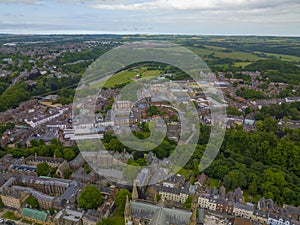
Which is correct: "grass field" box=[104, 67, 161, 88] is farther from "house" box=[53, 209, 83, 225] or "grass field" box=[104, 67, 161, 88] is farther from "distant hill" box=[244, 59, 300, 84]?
"house" box=[53, 209, 83, 225]

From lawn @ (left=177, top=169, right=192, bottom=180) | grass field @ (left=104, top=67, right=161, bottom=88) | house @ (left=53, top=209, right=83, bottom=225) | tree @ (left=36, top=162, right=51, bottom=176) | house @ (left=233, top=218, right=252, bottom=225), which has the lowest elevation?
house @ (left=53, top=209, right=83, bottom=225)

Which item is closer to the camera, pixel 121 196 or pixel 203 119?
pixel 121 196

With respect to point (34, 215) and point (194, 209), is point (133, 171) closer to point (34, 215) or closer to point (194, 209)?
point (34, 215)

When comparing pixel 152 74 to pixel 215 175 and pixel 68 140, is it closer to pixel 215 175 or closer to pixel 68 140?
pixel 68 140

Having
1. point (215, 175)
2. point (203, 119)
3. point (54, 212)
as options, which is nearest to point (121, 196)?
point (54, 212)

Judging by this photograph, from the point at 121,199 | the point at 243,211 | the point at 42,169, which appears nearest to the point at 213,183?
the point at 243,211

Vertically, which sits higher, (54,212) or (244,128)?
(244,128)

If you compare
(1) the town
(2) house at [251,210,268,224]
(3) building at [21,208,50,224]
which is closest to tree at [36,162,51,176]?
(1) the town

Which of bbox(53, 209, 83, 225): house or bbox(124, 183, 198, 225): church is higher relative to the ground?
bbox(124, 183, 198, 225): church
